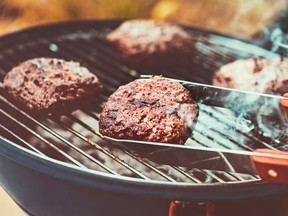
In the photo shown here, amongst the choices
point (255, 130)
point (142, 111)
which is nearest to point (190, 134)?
point (142, 111)

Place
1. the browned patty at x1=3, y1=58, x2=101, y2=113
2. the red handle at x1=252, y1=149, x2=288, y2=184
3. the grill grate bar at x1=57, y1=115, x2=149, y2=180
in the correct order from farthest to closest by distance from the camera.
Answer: the browned patty at x1=3, y1=58, x2=101, y2=113 → the grill grate bar at x1=57, y1=115, x2=149, y2=180 → the red handle at x1=252, y1=149, x2=288, y2=184

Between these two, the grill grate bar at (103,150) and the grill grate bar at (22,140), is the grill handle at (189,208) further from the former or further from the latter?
the grill grate bar at (22,140)

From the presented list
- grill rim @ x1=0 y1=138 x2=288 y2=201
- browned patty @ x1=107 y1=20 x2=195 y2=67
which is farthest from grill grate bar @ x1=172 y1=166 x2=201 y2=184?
browned patty @ x1=107 y1=20 x2=195 y2=67

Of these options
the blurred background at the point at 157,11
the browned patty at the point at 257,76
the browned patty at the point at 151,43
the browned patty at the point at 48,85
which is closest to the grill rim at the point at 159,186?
the browned patty at the point at 48,85

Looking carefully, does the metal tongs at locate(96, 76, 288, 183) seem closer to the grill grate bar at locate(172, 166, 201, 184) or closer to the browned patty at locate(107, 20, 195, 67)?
the grill grate bar at locate(172, 166, 201, 184)

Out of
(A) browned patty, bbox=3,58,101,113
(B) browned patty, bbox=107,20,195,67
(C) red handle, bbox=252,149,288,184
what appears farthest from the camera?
(B) browned patty, bbox=107,20,195,67

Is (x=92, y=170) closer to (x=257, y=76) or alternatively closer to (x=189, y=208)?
(x=189, y=208)
